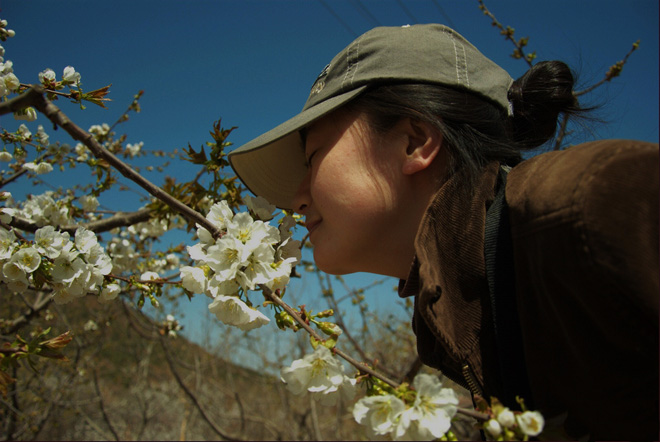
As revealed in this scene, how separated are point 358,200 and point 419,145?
0.86ft

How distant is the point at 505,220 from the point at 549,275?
0.77 ft

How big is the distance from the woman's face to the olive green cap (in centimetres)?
11

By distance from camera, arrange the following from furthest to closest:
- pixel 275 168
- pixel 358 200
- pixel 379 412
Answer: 1. pixel 275 168
2. pixel 358 200
3. pixel 379 412

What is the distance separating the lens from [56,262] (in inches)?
51.3

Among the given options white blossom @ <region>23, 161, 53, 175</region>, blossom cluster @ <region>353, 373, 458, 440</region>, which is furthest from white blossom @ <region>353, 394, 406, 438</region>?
white blossom @ <region>23, 161, 53, 175</region>

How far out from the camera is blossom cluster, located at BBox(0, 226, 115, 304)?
1.25 metres

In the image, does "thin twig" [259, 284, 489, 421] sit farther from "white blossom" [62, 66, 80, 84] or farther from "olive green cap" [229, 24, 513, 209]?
"white blossom" [62, 66, 80, 84]

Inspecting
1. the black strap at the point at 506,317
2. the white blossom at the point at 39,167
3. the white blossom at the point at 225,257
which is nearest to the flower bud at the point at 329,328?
the white blossom at the point at 225,257

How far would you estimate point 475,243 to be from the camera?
1029 mm

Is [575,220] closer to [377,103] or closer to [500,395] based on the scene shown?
[500,395]

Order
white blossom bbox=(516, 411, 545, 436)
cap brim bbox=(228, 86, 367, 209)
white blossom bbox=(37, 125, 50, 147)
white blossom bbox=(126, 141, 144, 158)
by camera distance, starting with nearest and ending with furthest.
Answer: white blossom bbox=(516, 411, 545, 436) → cap brim bbox=(228, 86, 367, 209) → white blossom bbox=(37, 125, 50, 147) → white blossom bbox=(126, 141, 144, 158)

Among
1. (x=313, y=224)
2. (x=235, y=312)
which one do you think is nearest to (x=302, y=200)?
(x=313, y=224)

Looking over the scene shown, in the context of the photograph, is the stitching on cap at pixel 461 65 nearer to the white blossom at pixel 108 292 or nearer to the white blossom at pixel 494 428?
the white blossom at pixel 494 428

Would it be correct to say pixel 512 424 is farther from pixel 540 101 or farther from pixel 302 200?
pixel 540 101
